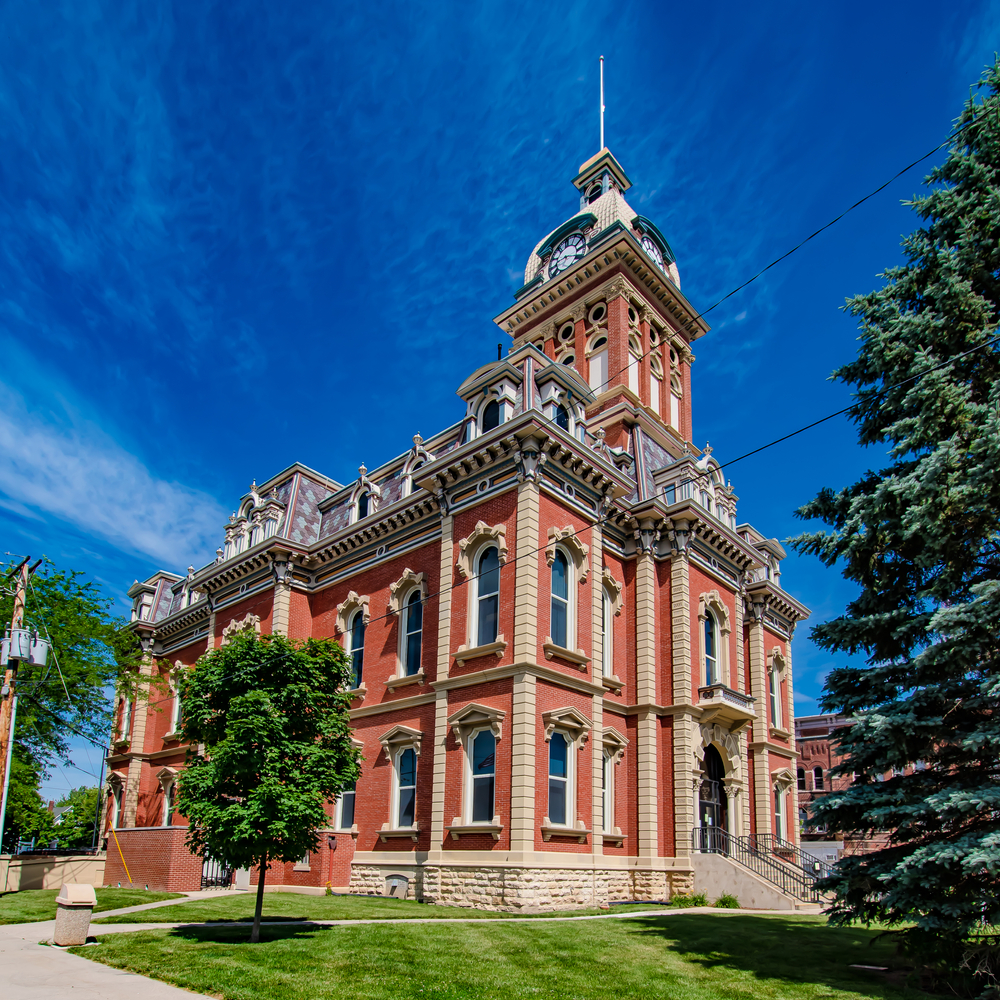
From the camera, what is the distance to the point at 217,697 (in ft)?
48.8

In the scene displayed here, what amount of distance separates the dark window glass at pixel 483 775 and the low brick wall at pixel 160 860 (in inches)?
307

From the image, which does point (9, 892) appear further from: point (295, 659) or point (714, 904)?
point (714, 904)

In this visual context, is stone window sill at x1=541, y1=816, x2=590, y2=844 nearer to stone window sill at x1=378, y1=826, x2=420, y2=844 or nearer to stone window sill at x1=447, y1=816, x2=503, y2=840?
stone window sill at x1=447, y1=816, x2=503, y2=840

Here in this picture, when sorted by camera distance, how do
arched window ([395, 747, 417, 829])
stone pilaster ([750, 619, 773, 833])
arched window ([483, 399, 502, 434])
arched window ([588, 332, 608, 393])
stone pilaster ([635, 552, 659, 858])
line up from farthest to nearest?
1. arched window ([588, 332, 608, 393])
2. stone pilaster ([750, 619, 773, 833])
3. arched window ([483, 399, 502, 434])
4. arched window ([395, 747, 417, 829])
5. stone pilaster ([635, 552, 659, 858])

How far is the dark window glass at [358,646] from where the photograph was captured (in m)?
26.4

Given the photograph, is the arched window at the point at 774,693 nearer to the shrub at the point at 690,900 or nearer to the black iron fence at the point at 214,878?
the shrub at the point at 690,900

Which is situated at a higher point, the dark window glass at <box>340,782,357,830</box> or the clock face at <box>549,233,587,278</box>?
the clock face at <box>549,233,587,278</box>

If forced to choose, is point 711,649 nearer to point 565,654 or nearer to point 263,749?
point 565,654

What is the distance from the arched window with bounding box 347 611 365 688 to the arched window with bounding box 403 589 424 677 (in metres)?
2.21

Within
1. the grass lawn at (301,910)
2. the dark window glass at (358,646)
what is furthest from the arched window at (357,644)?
the grass lawn at (301,910)

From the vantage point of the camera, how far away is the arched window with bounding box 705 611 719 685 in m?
26.3

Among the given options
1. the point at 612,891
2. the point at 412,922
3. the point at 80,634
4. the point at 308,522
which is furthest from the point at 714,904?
the point at 80,634

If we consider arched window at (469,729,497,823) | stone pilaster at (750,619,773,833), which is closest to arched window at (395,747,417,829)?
arched window at (469,729,497,823)

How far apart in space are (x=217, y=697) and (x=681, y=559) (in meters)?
15.2
